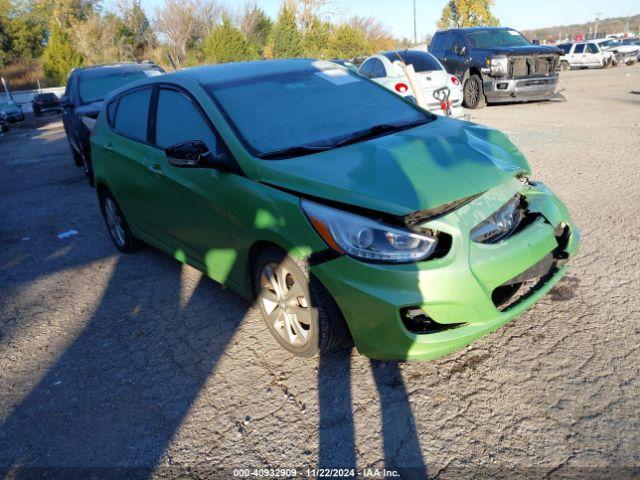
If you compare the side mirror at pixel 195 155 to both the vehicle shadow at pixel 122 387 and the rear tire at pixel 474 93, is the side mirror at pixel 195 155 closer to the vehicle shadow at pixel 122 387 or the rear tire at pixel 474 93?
the vehicle shadow at pixel 122 387

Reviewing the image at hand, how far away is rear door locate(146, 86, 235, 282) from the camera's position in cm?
340

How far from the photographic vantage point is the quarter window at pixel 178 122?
352cm

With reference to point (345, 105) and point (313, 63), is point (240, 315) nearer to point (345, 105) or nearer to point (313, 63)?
point (345, 105)

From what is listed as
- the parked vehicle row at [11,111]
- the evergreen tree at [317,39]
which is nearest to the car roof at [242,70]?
the parked vehicle row at [11,111]

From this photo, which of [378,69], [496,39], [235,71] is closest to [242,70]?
[235,71]

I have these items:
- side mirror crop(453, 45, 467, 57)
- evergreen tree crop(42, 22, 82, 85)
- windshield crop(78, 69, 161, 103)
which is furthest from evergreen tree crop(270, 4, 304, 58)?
windshield crop(78, 69, 161, 103)

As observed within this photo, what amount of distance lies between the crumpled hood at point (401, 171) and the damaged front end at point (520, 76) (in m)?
10.5

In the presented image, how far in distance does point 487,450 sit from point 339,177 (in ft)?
5.00

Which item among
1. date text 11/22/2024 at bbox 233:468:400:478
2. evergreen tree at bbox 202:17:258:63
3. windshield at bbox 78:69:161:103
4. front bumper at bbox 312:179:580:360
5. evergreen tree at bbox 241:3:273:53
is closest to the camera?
date text 11/22/2024 at bbox 233:468:400:478

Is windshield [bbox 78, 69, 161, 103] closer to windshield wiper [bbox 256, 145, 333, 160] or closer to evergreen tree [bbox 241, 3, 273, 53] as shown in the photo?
windshield wiper [bbox 256, 145, 333, 160]

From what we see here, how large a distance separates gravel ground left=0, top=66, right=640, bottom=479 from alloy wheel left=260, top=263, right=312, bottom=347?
0.61ft

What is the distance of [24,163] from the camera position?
A: 471 inches

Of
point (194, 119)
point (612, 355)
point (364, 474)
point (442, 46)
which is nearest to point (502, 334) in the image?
point (612, 355)

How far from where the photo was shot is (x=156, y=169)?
3.96m
